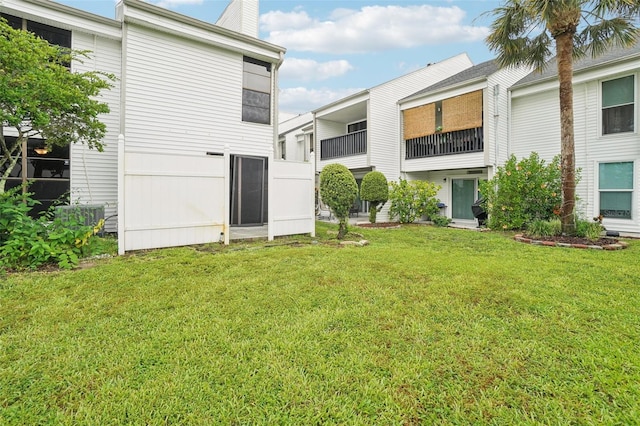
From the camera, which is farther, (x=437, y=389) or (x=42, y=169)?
(x=42, y=169)

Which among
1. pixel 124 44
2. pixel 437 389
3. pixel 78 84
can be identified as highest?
pixel 124 44

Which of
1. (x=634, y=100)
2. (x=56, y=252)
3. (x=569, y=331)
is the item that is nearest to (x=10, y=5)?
(x=56, y=252)

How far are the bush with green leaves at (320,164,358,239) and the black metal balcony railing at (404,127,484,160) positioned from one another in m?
7.03

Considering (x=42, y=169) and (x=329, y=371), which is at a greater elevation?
(x=42, y=169)

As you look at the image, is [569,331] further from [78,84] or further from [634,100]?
[634,100]

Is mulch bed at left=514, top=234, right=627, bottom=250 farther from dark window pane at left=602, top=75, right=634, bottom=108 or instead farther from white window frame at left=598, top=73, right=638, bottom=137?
dark window pane at left=602, top=75, right=634, bottom=108

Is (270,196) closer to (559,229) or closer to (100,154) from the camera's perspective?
(100,154)

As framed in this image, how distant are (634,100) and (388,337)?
11.7 meters

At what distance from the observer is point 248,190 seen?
998cm

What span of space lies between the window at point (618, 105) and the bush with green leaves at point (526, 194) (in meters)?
1.79

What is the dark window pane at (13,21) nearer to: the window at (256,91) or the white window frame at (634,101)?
the window at (256,91)

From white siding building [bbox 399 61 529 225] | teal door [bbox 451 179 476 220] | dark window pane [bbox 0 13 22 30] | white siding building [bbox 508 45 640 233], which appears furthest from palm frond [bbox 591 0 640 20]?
dark window pane [bbox 0 13 22 30]

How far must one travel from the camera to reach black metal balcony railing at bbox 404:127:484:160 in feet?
39.2

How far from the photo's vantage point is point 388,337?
2672 millimetres
